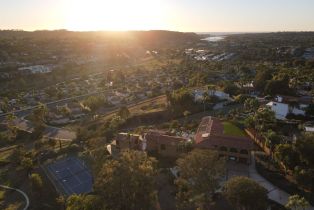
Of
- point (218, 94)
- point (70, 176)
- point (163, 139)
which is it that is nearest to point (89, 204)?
point (70, 176)

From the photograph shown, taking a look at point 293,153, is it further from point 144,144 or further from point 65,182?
point 65,182

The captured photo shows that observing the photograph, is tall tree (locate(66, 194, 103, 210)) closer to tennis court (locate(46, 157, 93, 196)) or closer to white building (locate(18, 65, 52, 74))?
tennis court (locate(46, 157, 93, 196))

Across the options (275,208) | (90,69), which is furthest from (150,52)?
(275,208)

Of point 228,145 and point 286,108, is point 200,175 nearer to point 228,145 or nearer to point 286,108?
point 228,145

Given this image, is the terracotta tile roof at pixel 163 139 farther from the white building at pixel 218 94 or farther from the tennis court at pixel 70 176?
the white building at pixel 218 94

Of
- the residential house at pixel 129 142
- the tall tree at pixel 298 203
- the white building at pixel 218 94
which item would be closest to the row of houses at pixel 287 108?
the white building at pixel 218 94

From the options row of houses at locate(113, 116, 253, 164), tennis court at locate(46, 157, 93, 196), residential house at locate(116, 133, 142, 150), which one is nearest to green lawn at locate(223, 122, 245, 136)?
row of houses at locate(113, 116, 253, 164)
